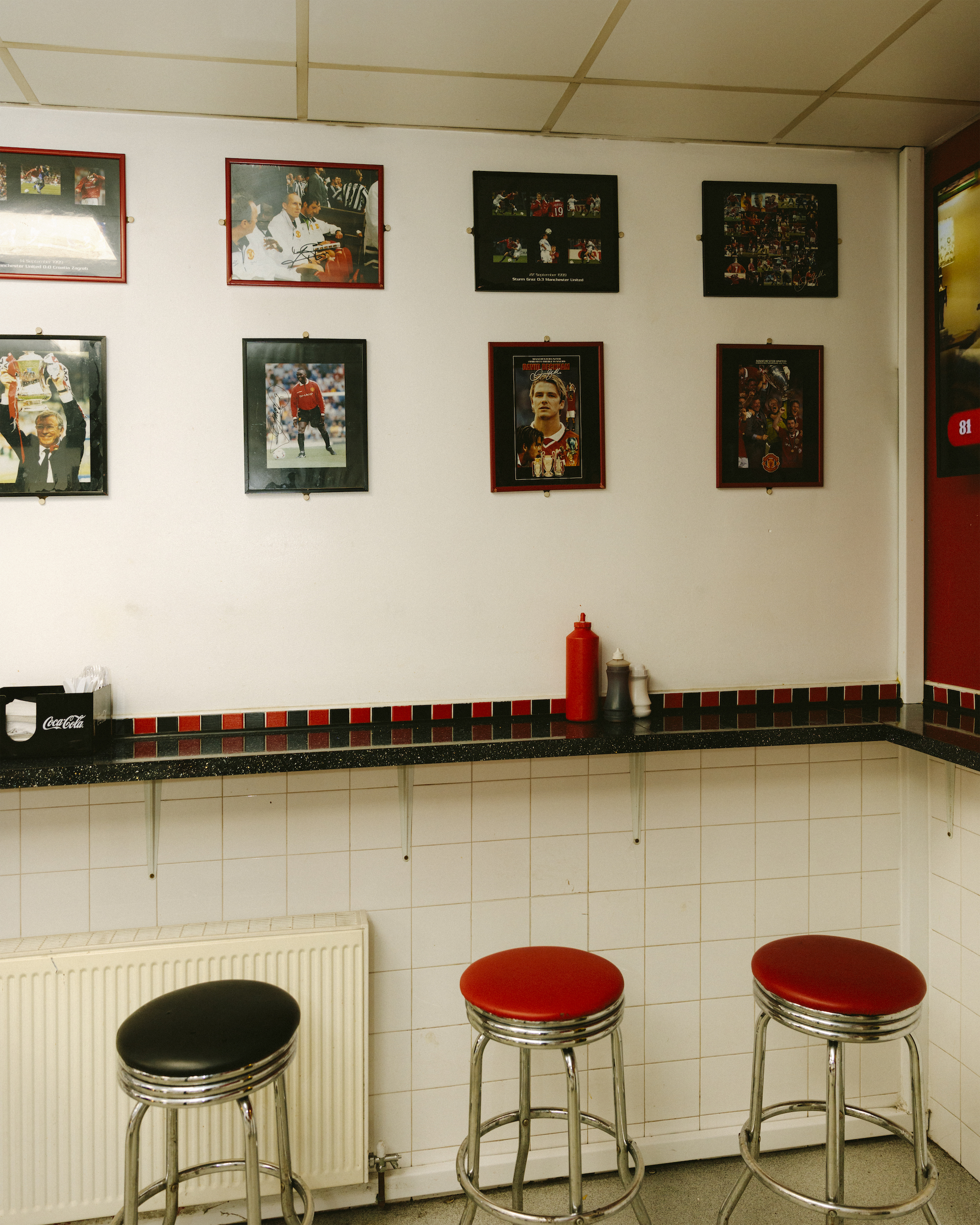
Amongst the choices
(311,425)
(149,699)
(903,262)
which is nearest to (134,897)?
(149,699)

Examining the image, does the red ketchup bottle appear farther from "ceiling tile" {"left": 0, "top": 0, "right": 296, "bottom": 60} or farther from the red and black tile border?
"ceiling tile" {"left": 0, "top": 0, "right": 296, "bottom": 60}

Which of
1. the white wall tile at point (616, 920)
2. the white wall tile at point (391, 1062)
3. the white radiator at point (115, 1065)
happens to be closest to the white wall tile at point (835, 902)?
the white wall tile at point (616, 920)

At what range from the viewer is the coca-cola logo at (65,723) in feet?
6.53

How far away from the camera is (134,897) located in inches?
89.0

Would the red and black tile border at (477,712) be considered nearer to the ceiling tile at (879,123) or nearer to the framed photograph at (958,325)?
the framed photograph at (958,325)

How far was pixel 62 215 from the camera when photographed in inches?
86.7

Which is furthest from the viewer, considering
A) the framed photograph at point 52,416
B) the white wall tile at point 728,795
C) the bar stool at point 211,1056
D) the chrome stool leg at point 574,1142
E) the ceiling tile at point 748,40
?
the white wall tile at point 728,795

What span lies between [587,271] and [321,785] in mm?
1606

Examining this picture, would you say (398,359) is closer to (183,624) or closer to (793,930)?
(183,624)

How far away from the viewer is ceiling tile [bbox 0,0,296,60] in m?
1.78

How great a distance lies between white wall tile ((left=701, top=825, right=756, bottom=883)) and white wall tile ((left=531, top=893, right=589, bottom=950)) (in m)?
0.37

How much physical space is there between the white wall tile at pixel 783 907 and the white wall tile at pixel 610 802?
47 centimetres

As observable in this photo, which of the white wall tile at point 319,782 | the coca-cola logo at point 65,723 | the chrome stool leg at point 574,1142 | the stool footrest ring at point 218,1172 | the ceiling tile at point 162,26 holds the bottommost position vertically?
the stool footrest ring at point 218,1172

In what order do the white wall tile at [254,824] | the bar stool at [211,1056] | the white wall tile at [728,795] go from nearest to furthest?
the bar stool at [211,1056]
the white wall tile at [254,824]
the white wall tile at [728,795]
